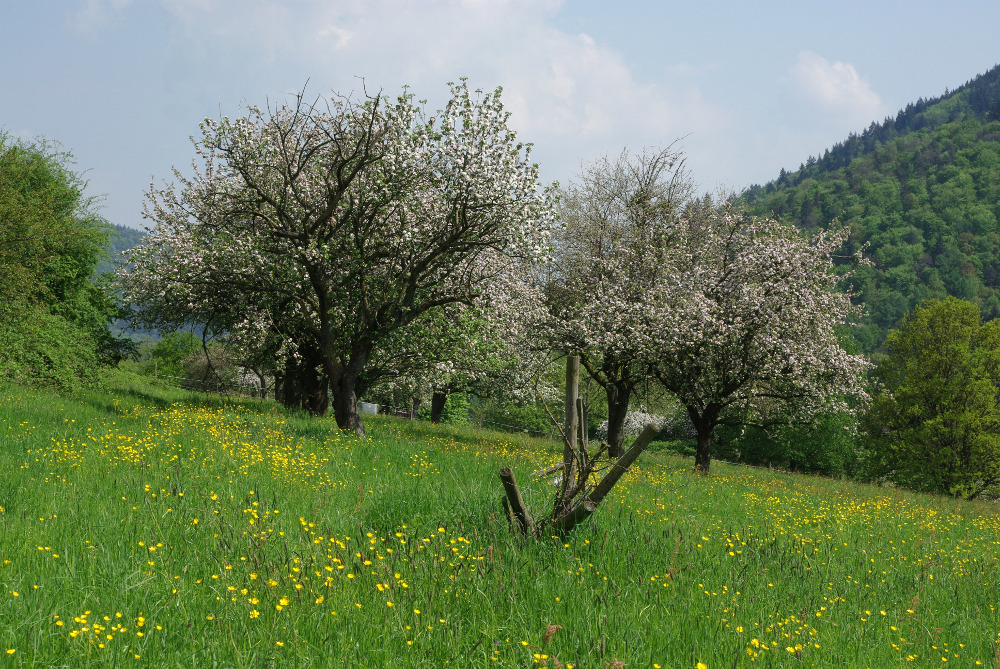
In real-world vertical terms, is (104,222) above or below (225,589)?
above

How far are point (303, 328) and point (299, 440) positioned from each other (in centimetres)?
948

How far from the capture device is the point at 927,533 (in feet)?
39.3

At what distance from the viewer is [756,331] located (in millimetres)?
21172

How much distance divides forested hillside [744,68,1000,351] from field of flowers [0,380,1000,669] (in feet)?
411

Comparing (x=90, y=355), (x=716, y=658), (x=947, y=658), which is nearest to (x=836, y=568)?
(x=947, y=658)

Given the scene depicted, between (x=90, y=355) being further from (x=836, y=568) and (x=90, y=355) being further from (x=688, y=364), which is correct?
(x=836, y=568)

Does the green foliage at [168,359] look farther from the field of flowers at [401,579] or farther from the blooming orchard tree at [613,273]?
the field of flowers at [401,579]

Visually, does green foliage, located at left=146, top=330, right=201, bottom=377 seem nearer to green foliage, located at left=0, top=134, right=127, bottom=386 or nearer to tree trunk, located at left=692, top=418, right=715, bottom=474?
green foliage, located at left=0, top=134, right=127, bottom=386

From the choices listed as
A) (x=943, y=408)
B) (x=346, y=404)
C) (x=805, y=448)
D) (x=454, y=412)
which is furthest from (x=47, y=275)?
(x=805, y=448)

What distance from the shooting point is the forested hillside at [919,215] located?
436 feet

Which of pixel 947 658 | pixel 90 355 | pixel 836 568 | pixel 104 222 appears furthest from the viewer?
pixel 104 222

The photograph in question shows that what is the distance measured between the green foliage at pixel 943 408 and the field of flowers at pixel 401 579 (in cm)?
2674

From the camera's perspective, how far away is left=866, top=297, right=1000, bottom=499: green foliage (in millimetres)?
30188

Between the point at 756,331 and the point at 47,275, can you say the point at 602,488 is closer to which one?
the point at 756,331
